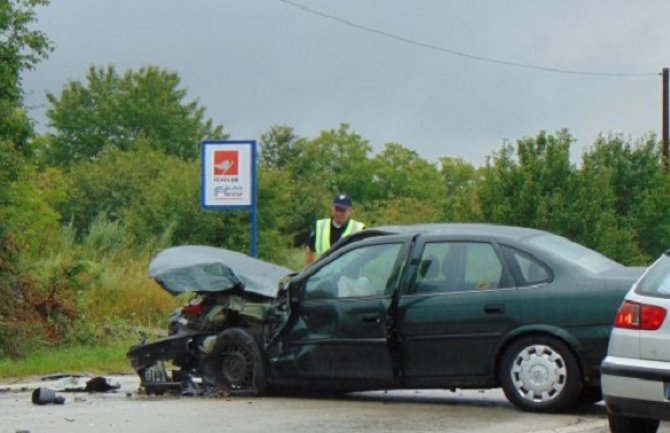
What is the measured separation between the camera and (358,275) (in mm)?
11898

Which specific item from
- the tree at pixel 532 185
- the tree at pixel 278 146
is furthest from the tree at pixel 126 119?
the tree at pixel 532 185

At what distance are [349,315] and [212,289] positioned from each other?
1.34m

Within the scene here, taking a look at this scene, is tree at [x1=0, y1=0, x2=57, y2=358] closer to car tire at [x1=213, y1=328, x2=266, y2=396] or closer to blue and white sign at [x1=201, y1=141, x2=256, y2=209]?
blue and white sign at [x1=201, y1=141, x2=256, y2=209]

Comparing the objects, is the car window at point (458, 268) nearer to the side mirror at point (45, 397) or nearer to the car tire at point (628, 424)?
the car tire at point (628, 424)

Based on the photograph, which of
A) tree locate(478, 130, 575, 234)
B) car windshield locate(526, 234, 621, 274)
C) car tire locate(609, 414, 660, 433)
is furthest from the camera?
tree locate(478, 130, 575, 234)

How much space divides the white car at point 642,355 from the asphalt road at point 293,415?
1.19 metres

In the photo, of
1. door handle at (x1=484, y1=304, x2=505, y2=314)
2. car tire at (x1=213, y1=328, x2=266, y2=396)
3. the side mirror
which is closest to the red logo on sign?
car tire at (x1=213, y1=328, x2=266, y2=396)

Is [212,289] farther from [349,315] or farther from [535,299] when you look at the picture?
[535,299]

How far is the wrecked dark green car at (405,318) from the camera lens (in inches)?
425

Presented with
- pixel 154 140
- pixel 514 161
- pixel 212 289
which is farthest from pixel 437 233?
pixel 154 140

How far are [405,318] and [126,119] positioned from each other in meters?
87.4

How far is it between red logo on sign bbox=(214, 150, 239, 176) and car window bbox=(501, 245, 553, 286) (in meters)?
8.65

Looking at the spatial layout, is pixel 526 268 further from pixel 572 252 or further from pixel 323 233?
pixel 323 233

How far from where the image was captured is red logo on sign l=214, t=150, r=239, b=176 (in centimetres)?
1948
